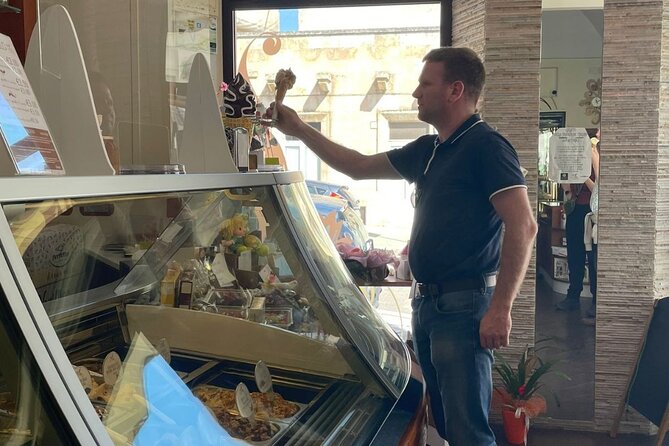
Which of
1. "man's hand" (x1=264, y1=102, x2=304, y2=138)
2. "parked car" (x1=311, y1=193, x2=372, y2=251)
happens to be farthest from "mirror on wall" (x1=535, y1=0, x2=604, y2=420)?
"man's hand" (x1=264, y1=102, x2=304, y2=138)

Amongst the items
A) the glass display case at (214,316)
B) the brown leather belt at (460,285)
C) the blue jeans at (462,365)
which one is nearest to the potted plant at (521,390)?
the blue jeans at (462,365)

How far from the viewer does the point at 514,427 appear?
11.1 feet

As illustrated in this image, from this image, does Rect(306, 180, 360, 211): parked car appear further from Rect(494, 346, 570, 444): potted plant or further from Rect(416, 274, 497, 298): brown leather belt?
Rect(416, 274, 497, 298): brown leather belt

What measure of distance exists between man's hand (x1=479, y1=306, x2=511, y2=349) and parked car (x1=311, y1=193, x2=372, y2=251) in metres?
1.46

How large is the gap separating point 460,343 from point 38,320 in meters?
1.75

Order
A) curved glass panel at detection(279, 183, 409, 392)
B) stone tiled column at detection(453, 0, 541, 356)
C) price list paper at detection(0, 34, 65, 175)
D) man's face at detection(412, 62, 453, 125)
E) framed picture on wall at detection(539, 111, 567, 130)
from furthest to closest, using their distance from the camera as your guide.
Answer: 1. framed picture on wall at detection(539, 111, 567, 130)
2. stone tiled column at detection(453, 0, 541, 356)
3. man's face at detection(412, 62, 453, 125)
4. curved glass panel at detection(279, 183, 409, 392)
5. price list paper at detection(0, 34, 65, 175)

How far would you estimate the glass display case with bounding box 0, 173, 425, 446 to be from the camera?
43.7 inches

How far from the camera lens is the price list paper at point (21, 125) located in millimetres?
1060

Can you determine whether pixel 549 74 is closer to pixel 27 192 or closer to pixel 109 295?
pixel 109 295

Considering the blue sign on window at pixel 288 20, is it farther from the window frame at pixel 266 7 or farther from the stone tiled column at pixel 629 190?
the stone tiled column at pixel 629 190

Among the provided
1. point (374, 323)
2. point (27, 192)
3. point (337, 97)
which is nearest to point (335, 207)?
point (337, 97)

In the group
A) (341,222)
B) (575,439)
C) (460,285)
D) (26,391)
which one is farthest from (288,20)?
(26,391)

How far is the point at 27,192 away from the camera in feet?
2.75

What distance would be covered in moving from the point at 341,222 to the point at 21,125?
2.73 metres
